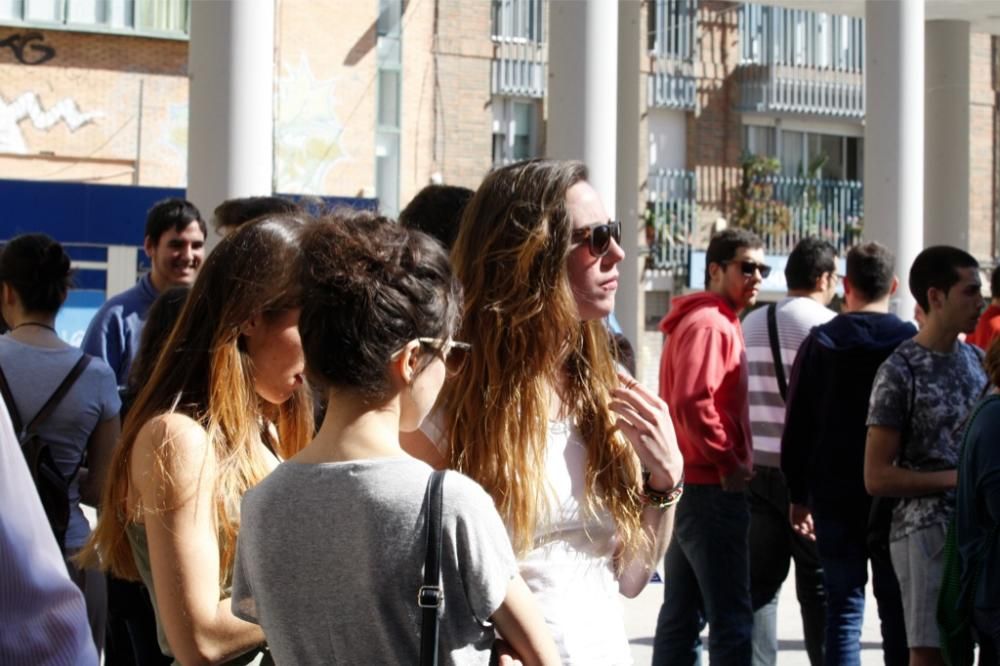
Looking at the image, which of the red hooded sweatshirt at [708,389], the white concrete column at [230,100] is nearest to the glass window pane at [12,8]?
the white concrete column at [230,100]

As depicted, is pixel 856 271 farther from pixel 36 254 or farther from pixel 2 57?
pixel 2 57

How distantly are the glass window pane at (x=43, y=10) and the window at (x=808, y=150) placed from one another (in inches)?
609

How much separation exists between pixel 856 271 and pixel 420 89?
23.0 metres

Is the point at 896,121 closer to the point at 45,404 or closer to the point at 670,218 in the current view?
the point at 45,404

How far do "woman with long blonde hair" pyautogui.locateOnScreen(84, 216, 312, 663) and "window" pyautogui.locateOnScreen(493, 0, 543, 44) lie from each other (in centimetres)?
2765

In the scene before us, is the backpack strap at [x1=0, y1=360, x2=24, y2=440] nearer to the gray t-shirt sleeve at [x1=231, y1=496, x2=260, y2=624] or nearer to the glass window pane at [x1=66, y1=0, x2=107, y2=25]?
the gray t-shirt sleeve at [x1=231, y1=496, x2=260, y2=624]

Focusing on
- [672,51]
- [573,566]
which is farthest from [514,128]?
[573,566]

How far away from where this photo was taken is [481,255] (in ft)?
10.8

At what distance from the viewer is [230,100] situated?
8.81m

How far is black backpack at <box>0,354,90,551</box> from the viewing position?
489 centimetres

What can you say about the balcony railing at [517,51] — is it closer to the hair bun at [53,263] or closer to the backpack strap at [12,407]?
the hair bun at [53,263]

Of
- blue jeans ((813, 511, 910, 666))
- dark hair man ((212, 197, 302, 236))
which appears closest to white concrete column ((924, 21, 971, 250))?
blue jeans ((813, 511, 910, 666))

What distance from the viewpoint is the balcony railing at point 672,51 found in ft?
106

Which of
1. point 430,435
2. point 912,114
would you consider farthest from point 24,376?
point 912,114
